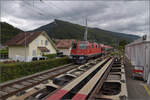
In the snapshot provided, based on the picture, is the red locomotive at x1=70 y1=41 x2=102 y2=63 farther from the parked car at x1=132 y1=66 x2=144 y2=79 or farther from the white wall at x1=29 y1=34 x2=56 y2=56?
the white wall at x1=29 y1=34 x2=56 y2=56

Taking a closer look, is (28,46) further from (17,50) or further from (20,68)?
(20,68)

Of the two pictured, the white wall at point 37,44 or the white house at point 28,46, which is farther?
the white wall at point 37,44

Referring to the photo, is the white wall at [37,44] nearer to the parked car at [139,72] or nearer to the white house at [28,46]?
the white house at [28,46]

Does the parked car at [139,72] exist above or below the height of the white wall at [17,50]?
below

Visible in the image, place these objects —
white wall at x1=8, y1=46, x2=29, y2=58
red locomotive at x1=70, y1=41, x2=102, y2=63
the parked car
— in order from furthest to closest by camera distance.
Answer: white wall at x1=8, y1=46, x2=29, y2=58
red locomotive at x1=70, y1=41, x2=102, y2=63
the parked car

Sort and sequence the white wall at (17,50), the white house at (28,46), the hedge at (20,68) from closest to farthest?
the hedge at (20,68) → the white house at (28,46) → the white wall at (17,50)

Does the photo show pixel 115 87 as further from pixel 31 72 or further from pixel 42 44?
pixel 42 44

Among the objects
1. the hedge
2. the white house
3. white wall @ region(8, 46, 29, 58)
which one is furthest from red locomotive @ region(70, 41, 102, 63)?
white wall @ region(8, 46, 29, 58)

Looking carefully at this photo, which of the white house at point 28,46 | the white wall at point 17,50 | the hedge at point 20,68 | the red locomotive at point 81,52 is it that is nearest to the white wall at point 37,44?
the white house at point 28,46

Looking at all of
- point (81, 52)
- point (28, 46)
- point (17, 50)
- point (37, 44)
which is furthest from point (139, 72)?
point (17, 50)

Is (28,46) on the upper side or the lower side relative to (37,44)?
lower

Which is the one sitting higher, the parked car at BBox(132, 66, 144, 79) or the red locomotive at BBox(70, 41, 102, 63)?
the red locomotive at BBox(70, 41, 102, 63)

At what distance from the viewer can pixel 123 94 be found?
3791 mm

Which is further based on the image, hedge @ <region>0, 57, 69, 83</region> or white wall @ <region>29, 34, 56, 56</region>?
white wall @ <region>29, 34, 56, 56</region>
